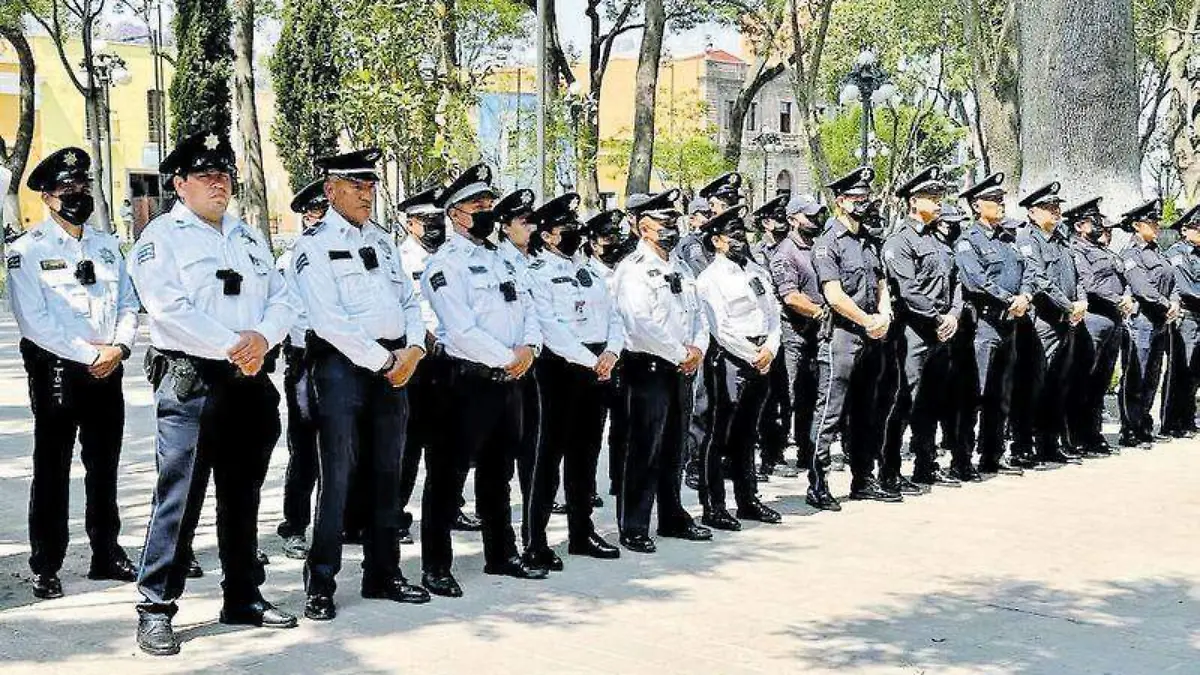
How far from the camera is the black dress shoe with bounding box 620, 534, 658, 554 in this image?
7.99 metres

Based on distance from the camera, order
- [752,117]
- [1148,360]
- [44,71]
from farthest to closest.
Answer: [752,117] < [44,71] < [1148,360]

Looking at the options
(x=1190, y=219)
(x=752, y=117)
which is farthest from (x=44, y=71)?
(x=1190, y=219)

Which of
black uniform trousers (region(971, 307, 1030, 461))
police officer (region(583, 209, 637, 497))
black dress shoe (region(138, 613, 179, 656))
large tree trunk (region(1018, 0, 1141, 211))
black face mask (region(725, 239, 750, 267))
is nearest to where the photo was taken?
black dress shoe (region(138, 613, 179, 656))

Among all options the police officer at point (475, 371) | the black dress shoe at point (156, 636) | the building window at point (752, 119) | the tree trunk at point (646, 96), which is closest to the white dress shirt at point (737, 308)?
the police officer at point (475, 371)

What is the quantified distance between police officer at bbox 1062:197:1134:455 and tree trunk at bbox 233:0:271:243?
55.8 feet

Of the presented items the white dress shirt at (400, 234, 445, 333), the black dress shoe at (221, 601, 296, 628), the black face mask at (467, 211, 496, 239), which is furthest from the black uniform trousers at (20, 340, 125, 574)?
the black face mask at (467, 211, 496, 239)

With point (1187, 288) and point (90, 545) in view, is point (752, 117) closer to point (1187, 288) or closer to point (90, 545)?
point (1187, 288)

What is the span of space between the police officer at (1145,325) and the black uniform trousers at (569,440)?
20.5ft

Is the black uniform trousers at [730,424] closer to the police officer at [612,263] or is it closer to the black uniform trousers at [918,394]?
the police officer at [612,263]

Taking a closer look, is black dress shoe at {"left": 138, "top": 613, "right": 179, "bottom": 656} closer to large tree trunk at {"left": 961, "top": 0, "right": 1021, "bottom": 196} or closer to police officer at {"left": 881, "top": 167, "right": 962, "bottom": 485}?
police officer at {"left": 881, "top": 167, "right": 962, "bottom": 485}

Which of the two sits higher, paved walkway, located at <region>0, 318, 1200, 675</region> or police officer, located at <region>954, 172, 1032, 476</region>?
police officer, located at <region>954, 172, 1032, 476</region>

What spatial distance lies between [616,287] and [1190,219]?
7.17 m

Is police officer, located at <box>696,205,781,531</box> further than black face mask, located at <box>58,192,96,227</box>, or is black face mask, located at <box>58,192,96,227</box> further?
police officer, located at <box>696,205,781,531</box>

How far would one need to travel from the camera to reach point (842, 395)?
9.18 meters
